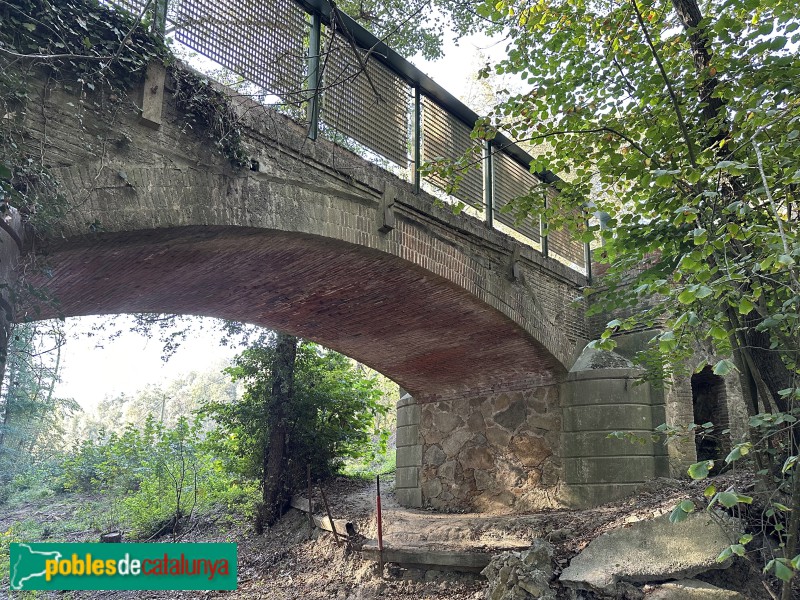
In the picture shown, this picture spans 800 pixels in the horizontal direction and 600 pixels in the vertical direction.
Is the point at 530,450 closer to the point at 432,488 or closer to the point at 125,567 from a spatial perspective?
the point at 432,488

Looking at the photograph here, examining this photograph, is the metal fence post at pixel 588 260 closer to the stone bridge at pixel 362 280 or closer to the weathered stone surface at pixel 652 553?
the stone bridge at pixel 362 280

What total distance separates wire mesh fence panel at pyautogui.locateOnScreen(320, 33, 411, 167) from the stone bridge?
1.23ft

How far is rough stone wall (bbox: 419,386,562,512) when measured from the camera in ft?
26.0

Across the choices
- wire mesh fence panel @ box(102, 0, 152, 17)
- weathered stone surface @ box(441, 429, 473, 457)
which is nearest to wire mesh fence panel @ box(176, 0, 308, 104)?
wire mesh fence panel @ box(102, 0, 152, 17)

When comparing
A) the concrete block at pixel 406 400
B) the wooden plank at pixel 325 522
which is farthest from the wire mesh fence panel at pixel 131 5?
the concrete block at pixel 406 400

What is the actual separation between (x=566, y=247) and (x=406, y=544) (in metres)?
4.78

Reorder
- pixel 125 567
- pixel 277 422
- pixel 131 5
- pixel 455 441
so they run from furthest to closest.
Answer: pixel 277 422 < pixel 455 441 < pixel 125 567 < pixel 131 5

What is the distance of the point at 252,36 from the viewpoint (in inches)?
193

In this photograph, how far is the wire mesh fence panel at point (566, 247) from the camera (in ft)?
28.6

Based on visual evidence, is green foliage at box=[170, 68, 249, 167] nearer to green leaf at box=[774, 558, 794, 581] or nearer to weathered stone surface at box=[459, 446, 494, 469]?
green leaf at box=[774, 558, 794, 581]

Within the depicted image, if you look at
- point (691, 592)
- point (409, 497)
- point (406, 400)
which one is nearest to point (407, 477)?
point (409, 497)

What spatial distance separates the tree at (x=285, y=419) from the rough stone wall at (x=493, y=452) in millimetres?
1453

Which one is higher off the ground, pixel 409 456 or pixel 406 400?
pixel 406 400

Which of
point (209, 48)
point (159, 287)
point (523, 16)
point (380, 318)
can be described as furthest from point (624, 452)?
point (209, 48)
